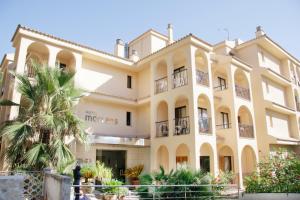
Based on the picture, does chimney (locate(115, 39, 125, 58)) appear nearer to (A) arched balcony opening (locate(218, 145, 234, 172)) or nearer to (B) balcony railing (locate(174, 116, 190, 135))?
(B) balcony railing (locate(174, 116, 190, 135))

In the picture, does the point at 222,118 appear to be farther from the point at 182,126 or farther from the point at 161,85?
the point at 161,85

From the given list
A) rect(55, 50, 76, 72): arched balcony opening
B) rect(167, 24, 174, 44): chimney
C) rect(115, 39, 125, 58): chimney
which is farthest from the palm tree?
rect(167, 24, 174, 44): chimney

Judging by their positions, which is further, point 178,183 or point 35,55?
point 35,55

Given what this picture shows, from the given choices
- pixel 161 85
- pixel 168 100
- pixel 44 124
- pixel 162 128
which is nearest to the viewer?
pixel 44 124

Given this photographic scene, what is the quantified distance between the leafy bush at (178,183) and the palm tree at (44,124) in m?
3.85

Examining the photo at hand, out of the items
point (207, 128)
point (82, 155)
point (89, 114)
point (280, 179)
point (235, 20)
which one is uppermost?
point (235, 20)

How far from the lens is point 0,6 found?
11.9 m

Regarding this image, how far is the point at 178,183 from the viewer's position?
36.8 ft

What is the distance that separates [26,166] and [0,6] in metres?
8.05

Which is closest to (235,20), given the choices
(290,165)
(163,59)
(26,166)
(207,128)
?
(163,59)

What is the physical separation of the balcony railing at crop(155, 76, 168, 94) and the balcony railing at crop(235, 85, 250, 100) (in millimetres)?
5923

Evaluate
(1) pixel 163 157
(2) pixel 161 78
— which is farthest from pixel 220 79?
(1) pixel 163 157

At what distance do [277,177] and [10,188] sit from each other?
32.4 feet

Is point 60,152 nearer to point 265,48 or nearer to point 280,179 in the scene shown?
point 280,179
